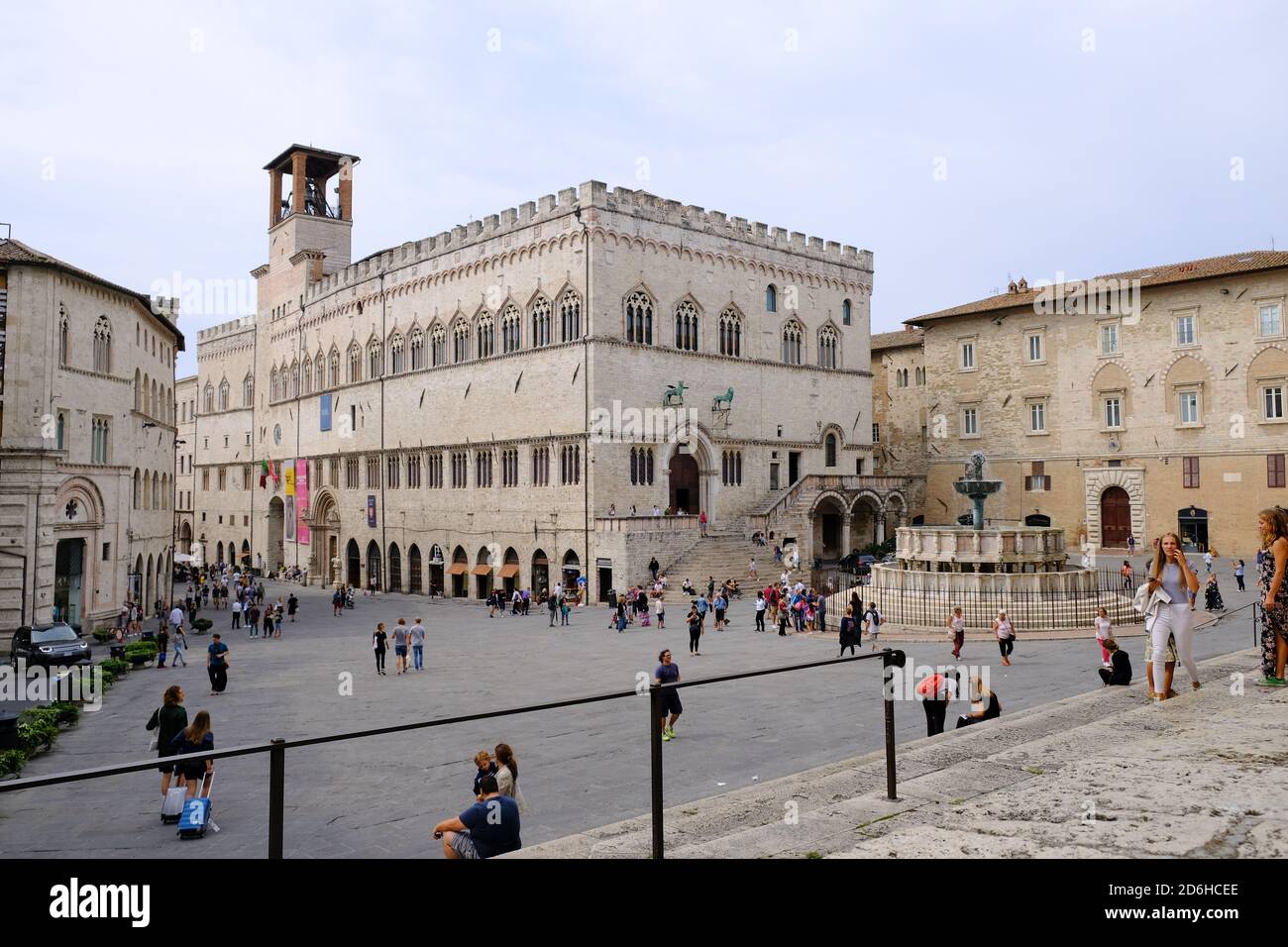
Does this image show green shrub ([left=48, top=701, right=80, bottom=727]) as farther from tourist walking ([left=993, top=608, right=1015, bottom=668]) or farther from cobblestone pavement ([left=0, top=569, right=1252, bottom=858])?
tourist walking ([left=993, top=608, right=1015, bottom=668])

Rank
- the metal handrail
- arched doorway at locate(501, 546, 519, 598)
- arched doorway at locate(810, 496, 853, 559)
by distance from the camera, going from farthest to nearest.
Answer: arched doorway at locate(810, 496, 853, 559)
arched doorway at locate(501, 546, 519, 598)
the metal handrail

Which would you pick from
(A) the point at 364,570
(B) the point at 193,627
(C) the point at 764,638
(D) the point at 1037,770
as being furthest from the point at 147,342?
(D) the point at 1037,770

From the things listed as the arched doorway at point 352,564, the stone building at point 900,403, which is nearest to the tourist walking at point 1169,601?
the stone building at point 900,403

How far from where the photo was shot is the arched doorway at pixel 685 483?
43438mm

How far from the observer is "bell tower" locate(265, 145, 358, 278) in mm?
60531

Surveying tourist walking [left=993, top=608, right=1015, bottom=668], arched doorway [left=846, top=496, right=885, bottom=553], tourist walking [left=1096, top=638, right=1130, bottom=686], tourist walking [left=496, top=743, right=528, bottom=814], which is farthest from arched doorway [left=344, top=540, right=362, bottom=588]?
tourist walking [left=496, top=743, right=528, bottom=814]

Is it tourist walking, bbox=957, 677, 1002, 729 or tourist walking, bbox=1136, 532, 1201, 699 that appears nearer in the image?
tourist walking, bbox=1136, 532, 1201, 699

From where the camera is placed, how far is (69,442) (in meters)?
29.9

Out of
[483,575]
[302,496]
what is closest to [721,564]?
[483,575]

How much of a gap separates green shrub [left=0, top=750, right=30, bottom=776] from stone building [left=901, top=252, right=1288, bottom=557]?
130ft

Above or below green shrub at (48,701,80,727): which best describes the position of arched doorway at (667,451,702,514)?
above

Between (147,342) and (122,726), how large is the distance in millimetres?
25699

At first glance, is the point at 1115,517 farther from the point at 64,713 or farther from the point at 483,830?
the point at 483,830
